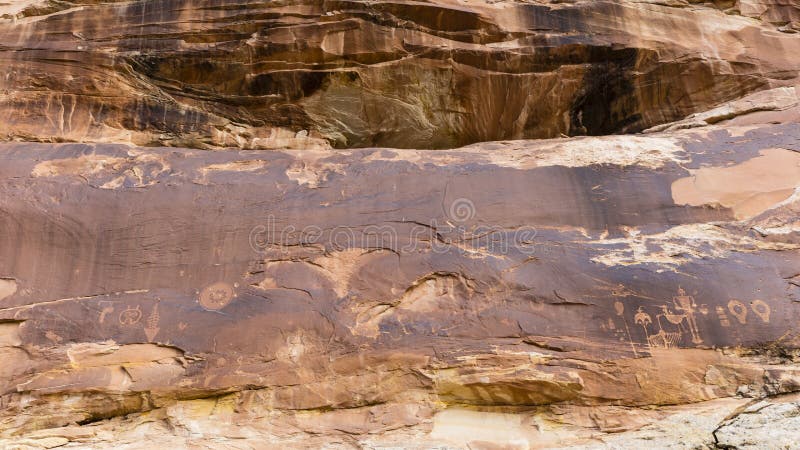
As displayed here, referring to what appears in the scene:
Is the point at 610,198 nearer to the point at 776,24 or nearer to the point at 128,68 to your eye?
the point at 776,24

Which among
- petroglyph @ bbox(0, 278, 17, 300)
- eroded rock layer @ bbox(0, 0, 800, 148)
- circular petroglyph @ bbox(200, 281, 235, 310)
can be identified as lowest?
circular petroglyph @ bbox(200, 281, 235, 310)

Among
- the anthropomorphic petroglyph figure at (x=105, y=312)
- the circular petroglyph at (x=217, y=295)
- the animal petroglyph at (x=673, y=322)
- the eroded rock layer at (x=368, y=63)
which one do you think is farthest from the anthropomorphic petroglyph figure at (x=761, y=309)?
the anthropomorphic petroglyph figure at (x=105, y=312)

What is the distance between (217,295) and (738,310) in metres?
5.14

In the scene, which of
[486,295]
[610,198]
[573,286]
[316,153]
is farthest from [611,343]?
[316,153]

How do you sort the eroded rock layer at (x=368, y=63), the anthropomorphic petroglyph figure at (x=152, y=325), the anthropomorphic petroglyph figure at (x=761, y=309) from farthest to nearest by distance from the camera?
the eroded rock layer at (x=368, y=63)
the anthropomorphic petroglyph figure at (x=152, y=325)
the anthropomorphic petroglyph figure at (x=761, y=309)

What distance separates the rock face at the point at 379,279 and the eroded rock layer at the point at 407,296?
2 cm

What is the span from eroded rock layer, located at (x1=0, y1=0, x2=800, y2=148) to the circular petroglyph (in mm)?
3362

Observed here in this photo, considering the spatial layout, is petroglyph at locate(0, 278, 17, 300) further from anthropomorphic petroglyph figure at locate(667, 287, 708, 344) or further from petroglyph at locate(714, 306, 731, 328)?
petroglyph at locate(714, 306, 731, 328)


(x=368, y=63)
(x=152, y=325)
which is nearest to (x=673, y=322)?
(x=152, y=325)

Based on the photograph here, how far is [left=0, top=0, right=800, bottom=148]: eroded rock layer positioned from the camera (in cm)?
805

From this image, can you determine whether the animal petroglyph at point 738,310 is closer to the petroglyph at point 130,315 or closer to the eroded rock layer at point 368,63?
the eroded rock layer at point 368,63

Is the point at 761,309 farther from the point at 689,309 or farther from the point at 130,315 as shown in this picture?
the point at 130,315

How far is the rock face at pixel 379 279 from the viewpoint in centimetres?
486

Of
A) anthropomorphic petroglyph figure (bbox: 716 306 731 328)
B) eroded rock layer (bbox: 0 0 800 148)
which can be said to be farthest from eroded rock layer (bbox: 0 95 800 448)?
eroded rock layer (bbox: 0 0 800 148)
